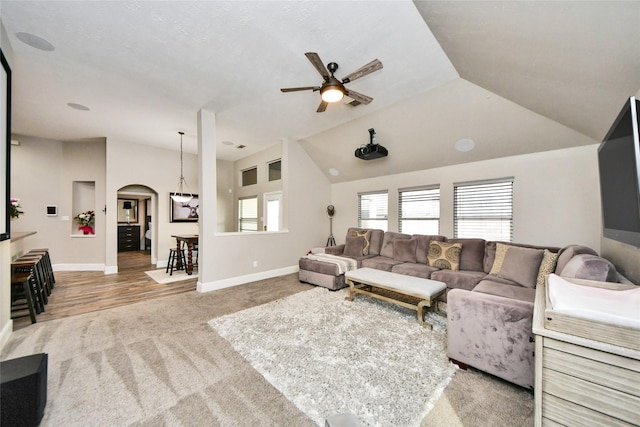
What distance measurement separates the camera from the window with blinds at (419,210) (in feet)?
15.5

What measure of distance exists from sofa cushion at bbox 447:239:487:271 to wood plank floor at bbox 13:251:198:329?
15.2 ft

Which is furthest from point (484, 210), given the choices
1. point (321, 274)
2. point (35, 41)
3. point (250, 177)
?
point (35, 41)

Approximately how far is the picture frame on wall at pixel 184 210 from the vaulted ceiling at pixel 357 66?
2.22 meters

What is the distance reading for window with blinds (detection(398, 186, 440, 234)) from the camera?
4719 mm

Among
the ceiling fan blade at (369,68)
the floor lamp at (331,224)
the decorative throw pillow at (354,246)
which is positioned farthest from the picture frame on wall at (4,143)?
the floor lamp at (331,224)

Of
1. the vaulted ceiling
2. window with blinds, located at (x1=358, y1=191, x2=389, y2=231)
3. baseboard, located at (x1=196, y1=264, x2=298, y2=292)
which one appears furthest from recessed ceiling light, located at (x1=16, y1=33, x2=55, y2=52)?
window with blinds, located at (x1=358, y1=191, x2=389, y2=231)

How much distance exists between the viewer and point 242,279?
4.51 m

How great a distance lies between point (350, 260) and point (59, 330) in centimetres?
398

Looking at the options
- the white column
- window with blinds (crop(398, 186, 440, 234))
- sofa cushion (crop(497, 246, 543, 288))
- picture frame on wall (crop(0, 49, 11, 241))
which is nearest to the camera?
picture frame on wall (crop(0, 49, 11, 241))

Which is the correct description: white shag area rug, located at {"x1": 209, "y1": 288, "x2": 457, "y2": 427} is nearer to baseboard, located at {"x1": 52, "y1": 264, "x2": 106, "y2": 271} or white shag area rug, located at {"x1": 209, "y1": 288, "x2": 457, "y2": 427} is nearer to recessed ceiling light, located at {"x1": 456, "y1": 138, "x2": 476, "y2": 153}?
recessed ceiling light, located at {"x1": 456, "y1": 138, "x2": 476, "y2": 153}

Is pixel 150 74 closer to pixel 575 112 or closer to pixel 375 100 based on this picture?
pixel 375 100

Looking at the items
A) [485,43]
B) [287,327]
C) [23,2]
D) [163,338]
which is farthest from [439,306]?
[23,2]

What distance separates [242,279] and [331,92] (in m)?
3.61

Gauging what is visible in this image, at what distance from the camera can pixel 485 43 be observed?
212 cm
